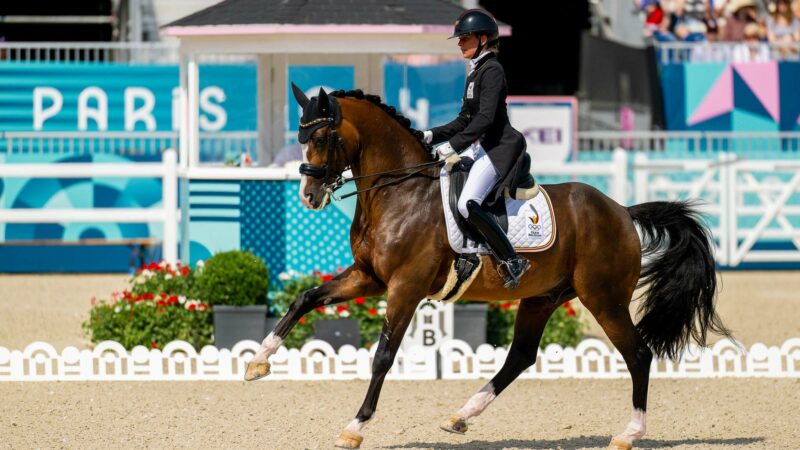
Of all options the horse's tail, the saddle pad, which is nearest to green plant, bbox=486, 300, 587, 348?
the horse's tail

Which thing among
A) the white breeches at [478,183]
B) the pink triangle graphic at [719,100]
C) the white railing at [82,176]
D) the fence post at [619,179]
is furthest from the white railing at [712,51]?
the white breeches at [478,183]

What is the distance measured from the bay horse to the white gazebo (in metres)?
3.97

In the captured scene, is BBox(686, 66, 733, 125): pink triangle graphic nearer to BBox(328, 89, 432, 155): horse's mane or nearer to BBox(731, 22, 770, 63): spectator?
BBox(731, 22, 770, 63): spectator

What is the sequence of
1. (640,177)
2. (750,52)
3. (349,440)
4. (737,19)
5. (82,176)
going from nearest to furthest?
1. (349,440)
2. (82,176)
3. (640,177)
4. (750,52)
5. (737,19)

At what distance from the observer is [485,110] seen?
7.39 m

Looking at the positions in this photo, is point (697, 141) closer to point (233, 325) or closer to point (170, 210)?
point (170, 210)

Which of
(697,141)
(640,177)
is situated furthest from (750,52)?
(640,177)

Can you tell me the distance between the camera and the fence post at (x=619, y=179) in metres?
17.0

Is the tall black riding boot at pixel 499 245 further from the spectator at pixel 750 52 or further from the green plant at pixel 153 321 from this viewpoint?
the spectator at pixel 750 52

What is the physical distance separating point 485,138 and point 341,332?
378 centimetres

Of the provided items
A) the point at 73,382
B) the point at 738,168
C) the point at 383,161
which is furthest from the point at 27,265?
the point at 383,161

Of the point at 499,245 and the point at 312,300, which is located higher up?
the point at 499,245

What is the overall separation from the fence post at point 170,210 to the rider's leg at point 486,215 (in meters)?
5.48

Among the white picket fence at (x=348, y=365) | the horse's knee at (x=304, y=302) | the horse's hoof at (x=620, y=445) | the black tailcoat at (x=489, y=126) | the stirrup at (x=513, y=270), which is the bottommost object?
the horse's hoof at (x=620, y=445)
